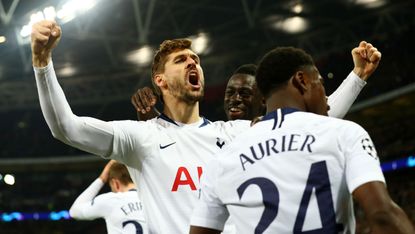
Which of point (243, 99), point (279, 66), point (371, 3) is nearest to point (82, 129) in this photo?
point (279, 66)

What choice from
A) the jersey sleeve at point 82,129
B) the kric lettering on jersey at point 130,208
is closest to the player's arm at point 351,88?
the jersey sleeve at point 82,129

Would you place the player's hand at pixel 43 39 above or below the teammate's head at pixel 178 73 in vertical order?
above

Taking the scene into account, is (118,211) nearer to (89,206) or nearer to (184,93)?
(89,206)

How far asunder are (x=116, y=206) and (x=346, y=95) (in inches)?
125

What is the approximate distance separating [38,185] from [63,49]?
9147mm

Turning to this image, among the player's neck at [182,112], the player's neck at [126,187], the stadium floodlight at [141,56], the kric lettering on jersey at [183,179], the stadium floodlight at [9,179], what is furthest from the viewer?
the stadium floodlight at [9,179]

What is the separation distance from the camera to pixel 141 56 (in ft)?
70.0

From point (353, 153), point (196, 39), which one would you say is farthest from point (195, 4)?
point (353, 153)

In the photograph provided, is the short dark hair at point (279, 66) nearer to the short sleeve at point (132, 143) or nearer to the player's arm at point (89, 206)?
the short sleeve at point (132, 143)

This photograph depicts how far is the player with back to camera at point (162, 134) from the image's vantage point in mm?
3363

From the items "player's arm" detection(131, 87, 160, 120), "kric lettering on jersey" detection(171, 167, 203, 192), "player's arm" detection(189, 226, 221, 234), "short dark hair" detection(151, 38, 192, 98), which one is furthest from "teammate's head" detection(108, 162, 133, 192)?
"player's arm" detection(189, 226, 221, 234)

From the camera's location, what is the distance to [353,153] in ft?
7.98

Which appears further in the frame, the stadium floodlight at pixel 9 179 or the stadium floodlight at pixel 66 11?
the stadium floodlight at pixel 9 179

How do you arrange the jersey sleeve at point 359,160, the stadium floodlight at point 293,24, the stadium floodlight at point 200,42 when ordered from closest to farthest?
the jersey sleeve at point 359,160 → the stadium floodlight at point 293,24 → the stadium floodlight at point 200,42
